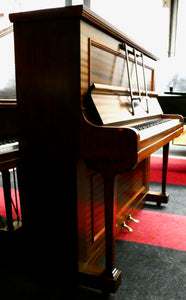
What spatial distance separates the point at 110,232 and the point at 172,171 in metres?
2.93

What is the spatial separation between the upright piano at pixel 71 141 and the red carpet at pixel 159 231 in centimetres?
51

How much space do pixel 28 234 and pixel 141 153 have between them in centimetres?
85

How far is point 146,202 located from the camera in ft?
10.0

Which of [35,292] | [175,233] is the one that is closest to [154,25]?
[175,233]

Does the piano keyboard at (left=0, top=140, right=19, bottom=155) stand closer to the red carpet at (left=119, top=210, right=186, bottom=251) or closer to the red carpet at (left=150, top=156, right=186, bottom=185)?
the red carpet at (left=119, top=210, right=186, bottom=251)

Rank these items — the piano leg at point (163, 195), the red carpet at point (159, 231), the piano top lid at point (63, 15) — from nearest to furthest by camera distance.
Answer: the piano top lid at point (63, 15), the red carpet at point (159, 231), the piano leg at point (163, 195)

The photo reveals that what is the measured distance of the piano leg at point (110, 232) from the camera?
1.52 meters

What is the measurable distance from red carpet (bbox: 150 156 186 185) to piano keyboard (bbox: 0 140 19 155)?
2393 mm

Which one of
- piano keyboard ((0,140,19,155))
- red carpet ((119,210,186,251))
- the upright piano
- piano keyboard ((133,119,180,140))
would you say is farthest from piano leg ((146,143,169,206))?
piano keyboard ((0,140,19,155))

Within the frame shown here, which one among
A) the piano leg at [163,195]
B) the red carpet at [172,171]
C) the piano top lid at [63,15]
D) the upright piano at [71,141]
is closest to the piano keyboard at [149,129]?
the upright piano at [71,141]

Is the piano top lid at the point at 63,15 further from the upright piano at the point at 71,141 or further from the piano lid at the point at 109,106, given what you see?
the piano lid at the point at 109,106

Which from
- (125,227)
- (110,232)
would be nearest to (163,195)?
(125,227)

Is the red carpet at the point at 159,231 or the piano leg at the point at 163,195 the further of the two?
the piano leg at the point at 163,195

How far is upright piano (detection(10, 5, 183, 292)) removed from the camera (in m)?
1.46
